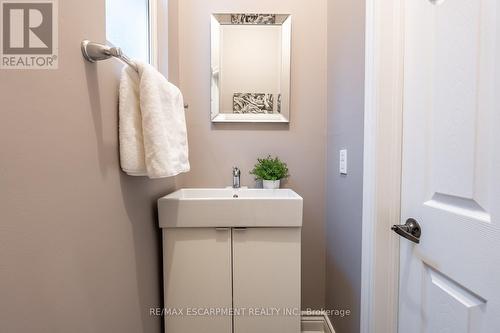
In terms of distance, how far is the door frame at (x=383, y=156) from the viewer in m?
0.77

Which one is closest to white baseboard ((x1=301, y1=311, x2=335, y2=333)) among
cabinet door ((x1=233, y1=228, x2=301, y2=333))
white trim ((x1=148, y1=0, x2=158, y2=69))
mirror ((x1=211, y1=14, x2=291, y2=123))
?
cabinet door ((x1=233, y1=228, x2=301, y2=333))

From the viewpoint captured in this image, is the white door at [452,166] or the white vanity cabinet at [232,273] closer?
the white door at [452,166]

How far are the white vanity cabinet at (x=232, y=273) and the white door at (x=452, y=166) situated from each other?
0.43 meters

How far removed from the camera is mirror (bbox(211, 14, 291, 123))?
136 cm

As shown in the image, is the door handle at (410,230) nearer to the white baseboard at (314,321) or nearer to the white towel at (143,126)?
the white towel at (143,126)

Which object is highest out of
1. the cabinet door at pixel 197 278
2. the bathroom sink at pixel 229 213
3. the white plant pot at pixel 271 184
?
the white plant pot at pixel 271 184

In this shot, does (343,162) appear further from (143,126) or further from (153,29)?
(153,29)

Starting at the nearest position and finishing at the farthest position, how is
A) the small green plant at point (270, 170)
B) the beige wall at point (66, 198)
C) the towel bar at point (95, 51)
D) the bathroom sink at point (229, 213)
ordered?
1. the beige wall at point (66, 198)
2. the towel bar at point (95, 51)
3. the bathroom sink at point (229, 213)
4. the small green plant at point (270, 170)

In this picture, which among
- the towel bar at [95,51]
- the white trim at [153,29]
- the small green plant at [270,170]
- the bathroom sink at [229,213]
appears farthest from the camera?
the small green plant at [270,170]

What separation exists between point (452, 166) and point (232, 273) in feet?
2.85

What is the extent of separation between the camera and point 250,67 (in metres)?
1.38

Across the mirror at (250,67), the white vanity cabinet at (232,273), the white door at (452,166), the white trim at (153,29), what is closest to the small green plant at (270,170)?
the mirror at (250,67)

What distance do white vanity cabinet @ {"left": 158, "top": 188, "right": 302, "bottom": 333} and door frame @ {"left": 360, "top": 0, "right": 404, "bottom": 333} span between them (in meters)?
0.30

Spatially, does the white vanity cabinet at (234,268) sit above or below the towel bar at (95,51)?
below
